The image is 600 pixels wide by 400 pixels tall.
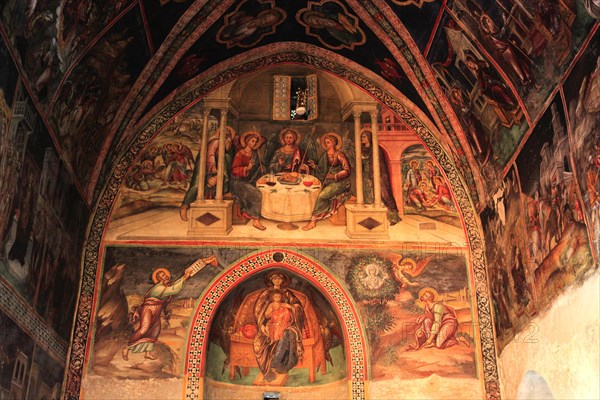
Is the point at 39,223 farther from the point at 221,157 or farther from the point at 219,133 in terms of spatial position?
the point at 219,133

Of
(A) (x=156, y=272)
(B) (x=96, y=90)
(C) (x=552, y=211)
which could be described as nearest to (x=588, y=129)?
(C) (x=552, y=211)

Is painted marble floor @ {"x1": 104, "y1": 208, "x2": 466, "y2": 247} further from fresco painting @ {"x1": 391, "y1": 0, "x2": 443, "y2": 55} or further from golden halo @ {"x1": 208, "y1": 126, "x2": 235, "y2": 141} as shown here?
fresco painting @ {"x1": 391, "y1": 0, "x2": 443, "y2": 55}

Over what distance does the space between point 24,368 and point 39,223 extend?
2.02 m

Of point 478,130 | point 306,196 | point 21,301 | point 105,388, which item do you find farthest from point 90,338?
point 478,130

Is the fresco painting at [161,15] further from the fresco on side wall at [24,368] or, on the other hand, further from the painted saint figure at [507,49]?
the fresco on side wall at [24,368]

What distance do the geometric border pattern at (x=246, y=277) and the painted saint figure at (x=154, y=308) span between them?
0.45 meters

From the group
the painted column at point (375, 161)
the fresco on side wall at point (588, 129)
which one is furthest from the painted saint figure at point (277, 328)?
the fresco on side wall at point (588, 129)

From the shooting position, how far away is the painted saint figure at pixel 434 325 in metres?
12.3

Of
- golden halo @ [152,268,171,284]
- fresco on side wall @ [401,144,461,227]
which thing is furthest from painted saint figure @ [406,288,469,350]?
golden halo @ [152,268,171,284]

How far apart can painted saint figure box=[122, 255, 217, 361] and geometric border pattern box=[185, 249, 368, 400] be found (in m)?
0.45

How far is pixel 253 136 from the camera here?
13.9 meters

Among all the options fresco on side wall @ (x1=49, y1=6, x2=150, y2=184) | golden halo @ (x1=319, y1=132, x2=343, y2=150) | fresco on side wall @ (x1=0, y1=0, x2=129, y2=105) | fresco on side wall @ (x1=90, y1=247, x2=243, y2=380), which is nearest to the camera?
fresco on side wall @ (x1=0, y1=0, x2=129, y2=105)

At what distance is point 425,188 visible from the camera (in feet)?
44.6

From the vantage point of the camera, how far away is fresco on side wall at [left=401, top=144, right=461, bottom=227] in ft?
43.9
